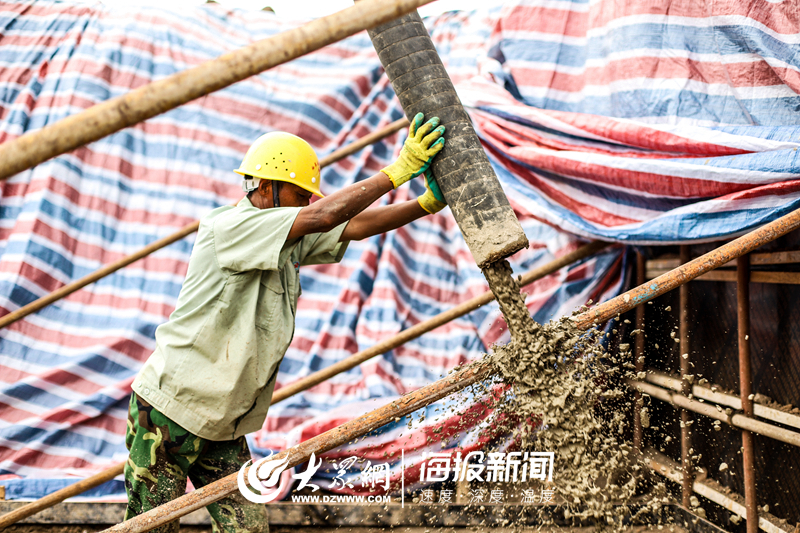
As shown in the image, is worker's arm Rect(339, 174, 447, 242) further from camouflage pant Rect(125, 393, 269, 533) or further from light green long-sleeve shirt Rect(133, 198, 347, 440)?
camouflage pant Rect(125, 393, 269, 533)

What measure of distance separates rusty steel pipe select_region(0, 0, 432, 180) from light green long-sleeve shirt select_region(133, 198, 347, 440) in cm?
90

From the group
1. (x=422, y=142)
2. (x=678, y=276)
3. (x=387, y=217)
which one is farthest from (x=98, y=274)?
(x=678, y=276)

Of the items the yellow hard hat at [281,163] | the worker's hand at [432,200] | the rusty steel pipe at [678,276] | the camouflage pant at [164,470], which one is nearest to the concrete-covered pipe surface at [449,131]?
the worker's hand at [432,200]

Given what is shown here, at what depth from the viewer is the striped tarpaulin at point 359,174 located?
8.16ft

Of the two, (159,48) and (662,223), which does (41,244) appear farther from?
(662,223)

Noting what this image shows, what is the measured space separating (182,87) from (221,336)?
1.19m

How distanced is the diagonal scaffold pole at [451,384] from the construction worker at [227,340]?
25 centimetres

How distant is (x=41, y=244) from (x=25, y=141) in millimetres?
3385

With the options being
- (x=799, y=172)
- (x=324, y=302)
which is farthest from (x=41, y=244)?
(x=799, y=172)

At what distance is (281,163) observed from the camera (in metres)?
2.11

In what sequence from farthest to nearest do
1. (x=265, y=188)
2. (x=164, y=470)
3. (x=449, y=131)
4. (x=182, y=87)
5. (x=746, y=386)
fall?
(x=746, y=386)
(x=265, y=188)
(x=164, y=470)
(x=449, y=131)
(x=182, y=87)

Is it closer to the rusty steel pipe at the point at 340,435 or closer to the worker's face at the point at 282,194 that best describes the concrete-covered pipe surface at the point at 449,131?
the rusty steel pipe at the point at 340,435

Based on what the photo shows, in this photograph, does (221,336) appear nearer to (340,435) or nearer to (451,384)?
(340,435)

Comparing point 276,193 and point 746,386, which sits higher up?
point 276,193
